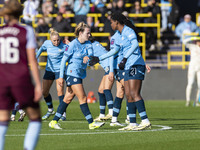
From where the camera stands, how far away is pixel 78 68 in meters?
11.7

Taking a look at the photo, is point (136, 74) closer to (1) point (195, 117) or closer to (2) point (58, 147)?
(2) point (58, 147)

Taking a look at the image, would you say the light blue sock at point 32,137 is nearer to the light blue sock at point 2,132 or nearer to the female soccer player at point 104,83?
the light blue sock at point 2,132

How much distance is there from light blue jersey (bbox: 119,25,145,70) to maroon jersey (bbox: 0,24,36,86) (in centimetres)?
450

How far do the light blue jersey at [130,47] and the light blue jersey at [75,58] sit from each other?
2.46ft

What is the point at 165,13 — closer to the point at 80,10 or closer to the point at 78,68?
the point at 80,10

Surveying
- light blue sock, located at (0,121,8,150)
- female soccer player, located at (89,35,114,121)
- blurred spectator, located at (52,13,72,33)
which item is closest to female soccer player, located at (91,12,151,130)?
female soccer player, located at (89,35,114,121)

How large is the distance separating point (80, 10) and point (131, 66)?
14272 millimetres

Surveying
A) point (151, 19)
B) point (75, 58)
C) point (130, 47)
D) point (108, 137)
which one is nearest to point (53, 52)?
point (75, 58)

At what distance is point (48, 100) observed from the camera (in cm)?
1579

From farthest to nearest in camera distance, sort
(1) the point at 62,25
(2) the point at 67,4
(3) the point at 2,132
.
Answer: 1. (2) the point at 67,4
2. (1) the point at 62,25
3. (3) the point at 2,132

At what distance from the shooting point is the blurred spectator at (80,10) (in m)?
25.1

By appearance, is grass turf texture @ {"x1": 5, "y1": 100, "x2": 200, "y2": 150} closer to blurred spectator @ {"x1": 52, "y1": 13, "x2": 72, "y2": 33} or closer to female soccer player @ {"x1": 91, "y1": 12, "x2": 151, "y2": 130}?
female soccer player @ {"x1": 91, "y1": 12, "x2": 151, "y2": 130}

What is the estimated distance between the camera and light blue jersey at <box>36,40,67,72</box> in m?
14.8

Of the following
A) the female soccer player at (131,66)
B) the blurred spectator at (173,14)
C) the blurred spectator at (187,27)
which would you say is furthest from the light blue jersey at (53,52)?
the blurred spectator at (173,14)
